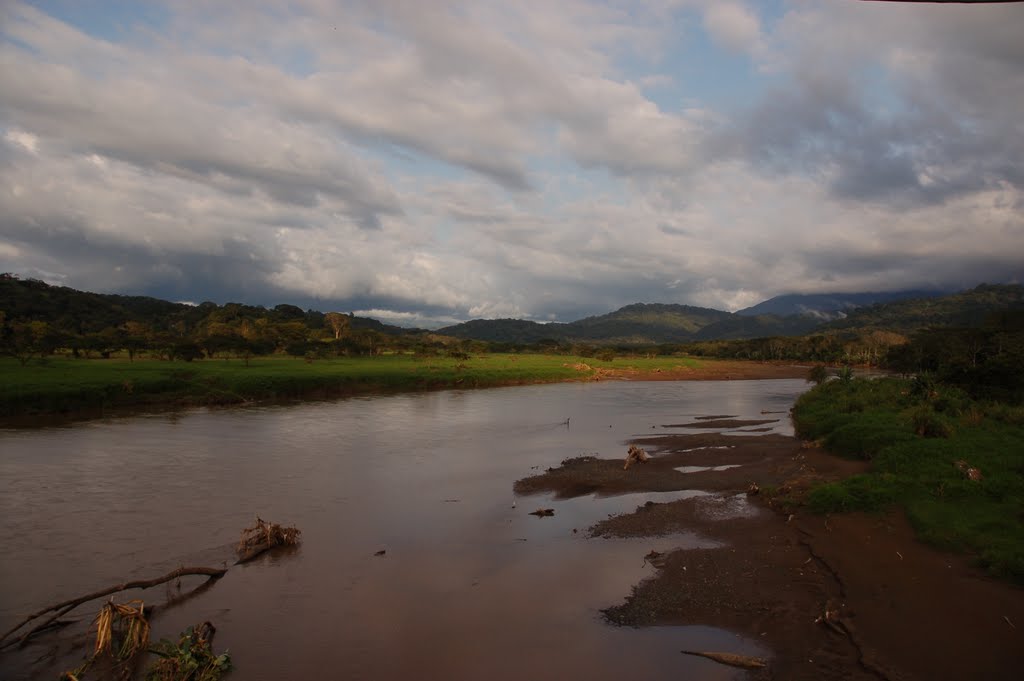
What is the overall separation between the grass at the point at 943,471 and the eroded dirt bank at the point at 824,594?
2.22ft

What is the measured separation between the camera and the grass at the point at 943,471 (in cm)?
1278

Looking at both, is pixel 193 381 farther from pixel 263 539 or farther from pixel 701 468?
pixel 701 468

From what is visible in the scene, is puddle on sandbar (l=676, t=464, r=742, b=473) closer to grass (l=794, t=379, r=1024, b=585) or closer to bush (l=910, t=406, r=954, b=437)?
grass (l=794, t=379, r=1024, b=585)

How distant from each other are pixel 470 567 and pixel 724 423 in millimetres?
31507

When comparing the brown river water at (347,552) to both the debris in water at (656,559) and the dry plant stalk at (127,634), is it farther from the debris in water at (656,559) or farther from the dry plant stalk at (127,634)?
the dry plant stalk at (127,634)

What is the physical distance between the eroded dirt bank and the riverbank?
41384 mm

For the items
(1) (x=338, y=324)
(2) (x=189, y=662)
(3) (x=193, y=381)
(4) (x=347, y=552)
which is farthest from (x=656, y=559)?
(1) (x=338, y=324)

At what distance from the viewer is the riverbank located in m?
39.3

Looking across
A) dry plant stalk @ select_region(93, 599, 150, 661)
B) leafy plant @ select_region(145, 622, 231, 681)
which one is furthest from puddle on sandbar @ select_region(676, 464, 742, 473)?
dry plant stalk @ select_region(93, 599, 150, 661)

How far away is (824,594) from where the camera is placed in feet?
38.3

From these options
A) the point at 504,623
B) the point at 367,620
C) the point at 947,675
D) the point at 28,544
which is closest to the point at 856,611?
the point at 947,675

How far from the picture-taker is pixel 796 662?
9.48m

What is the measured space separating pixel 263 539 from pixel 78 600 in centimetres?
529

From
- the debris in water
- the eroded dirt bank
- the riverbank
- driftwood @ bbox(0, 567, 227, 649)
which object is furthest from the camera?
the riverbank
